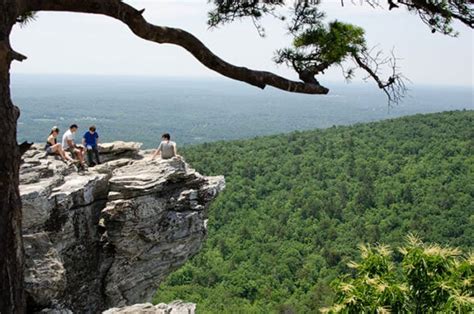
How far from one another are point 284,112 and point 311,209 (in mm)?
158653

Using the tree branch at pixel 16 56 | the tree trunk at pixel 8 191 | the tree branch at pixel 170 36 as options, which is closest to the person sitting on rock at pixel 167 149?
the tree branch at pixel 170 36

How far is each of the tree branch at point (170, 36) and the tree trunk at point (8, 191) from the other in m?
0.41

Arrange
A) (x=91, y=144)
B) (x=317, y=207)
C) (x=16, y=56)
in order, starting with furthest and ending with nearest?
1. (x=317, y=207)
2. (x=91, y=144)
3. (x=16, y=56)

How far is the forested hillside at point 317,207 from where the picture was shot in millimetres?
27078

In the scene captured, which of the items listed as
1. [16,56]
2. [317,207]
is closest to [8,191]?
[16,56]

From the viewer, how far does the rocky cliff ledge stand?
5.91 m

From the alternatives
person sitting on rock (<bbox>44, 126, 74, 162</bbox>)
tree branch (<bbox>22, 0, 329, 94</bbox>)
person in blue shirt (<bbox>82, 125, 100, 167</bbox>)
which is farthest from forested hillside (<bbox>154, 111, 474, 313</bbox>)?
tree branch (<bbox>22, 0, 329, 94</bbox>)

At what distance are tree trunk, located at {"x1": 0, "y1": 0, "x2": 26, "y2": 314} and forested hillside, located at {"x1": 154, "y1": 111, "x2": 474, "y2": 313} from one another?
2062cm

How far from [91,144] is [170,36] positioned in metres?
4.03

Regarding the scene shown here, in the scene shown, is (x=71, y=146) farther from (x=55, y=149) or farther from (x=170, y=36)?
(x=170, y=36)

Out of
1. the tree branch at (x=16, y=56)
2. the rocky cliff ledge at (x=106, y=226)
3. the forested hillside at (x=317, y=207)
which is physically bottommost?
the forested hillside at (x=317, y=207)

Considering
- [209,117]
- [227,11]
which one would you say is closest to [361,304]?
[227,11]

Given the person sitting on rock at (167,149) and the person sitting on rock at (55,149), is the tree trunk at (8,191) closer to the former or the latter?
the person sitting on rock at (55,149)

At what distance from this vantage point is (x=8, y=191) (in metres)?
3.72
